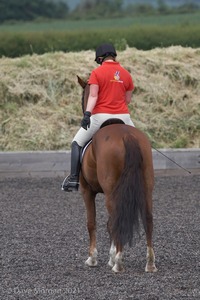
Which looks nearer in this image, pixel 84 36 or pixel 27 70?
pixel 27 70

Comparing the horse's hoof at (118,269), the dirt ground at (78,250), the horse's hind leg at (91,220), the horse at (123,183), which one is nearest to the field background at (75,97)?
the dirt ground at (78,250)

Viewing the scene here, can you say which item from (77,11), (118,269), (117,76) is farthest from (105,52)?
(77,11)

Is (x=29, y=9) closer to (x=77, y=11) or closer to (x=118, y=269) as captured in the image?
(x=77, y=11)

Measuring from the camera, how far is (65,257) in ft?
31.6

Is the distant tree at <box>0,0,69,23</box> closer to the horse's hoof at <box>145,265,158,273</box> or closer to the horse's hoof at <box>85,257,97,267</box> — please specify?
the horse's hoof at <box>85,257,97,267</box>

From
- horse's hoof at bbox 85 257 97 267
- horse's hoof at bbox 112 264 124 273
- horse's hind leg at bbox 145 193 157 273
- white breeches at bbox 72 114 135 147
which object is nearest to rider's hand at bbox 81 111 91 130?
white breeches at bbox 72 114 135 147

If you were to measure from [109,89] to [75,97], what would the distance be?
10081mm

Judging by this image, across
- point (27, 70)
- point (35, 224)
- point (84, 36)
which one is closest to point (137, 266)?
point (35, 224)

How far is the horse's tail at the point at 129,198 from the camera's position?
28.7 ft

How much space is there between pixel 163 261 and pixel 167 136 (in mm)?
9509

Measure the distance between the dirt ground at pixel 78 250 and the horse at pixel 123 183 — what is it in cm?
27

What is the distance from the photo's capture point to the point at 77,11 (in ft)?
219

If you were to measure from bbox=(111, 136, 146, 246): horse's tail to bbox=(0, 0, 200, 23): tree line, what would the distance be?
4251cm

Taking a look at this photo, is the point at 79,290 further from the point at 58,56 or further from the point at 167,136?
the point at 58,56
